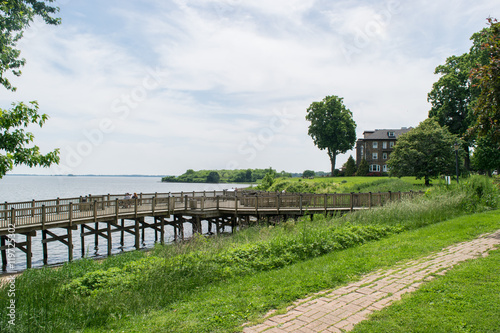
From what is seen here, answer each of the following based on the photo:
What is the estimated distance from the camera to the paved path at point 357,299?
5.14 meters

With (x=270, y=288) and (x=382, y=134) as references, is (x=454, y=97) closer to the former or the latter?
(x=382, y=134)

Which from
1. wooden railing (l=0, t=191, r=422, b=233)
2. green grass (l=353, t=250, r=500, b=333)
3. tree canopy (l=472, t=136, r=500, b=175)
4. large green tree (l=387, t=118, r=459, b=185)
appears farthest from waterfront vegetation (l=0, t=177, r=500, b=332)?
tree canopy (l=472, t=136, r=500, b=175)

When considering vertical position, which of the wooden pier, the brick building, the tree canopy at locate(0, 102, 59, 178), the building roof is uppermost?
the building roof

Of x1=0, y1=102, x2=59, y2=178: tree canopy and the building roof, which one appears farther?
the building roof

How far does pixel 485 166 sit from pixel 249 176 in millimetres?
110267

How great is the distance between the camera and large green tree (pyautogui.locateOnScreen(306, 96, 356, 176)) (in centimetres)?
6825

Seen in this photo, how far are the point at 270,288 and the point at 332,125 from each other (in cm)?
6424

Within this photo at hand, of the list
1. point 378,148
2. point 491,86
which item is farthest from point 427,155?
point 491,86

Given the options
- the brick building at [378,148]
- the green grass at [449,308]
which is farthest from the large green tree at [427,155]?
the green grass at [449,308]

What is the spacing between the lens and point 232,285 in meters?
7.57

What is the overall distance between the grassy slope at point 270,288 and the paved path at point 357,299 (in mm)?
336

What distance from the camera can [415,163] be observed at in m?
45.0

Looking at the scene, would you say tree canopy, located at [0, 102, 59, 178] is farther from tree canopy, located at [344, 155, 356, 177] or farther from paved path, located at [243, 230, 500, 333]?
tree canopy, located at [344, 155, 356, 177]

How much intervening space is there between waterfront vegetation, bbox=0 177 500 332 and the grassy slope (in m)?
0.02
